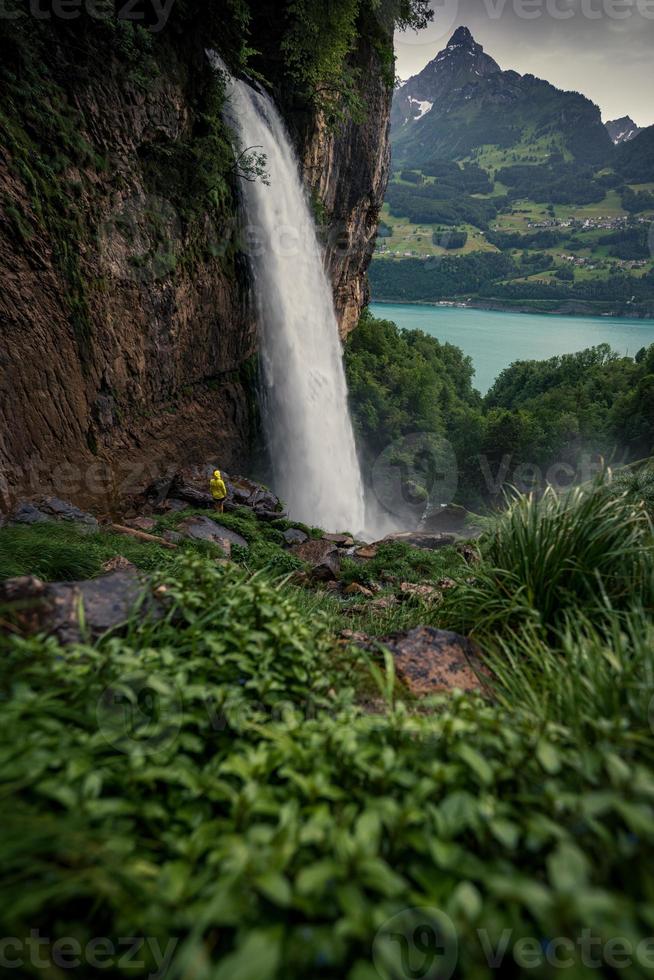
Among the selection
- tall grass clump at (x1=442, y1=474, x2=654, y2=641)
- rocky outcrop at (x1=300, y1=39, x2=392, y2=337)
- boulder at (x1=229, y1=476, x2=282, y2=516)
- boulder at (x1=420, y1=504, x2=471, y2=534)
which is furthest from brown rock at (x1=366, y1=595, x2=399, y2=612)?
boulder at (x1=420, y1=504, x2=471, y2=534)

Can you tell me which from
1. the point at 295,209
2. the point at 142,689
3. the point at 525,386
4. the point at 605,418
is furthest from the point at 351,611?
the point at 525,386

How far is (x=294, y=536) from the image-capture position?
10.2 metres

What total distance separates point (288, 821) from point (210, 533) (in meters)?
7.34

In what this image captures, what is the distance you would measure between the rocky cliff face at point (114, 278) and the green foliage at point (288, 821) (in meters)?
6.01

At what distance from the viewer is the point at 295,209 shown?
13.2 m

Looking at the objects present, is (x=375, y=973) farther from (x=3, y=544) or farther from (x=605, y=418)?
(x=605, y=418)

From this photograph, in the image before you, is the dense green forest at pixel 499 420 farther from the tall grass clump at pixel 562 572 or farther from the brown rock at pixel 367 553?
the tall grass clump at pixel 562 572

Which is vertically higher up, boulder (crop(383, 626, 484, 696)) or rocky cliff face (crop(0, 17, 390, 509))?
rocky cliff face (crop(0, 17, 390, 509))
